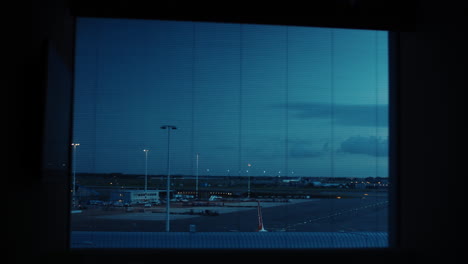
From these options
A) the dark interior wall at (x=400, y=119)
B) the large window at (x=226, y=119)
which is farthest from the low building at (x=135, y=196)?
the dark interior wall at (x=400, y=119)

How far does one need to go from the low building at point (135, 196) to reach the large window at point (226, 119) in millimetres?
25

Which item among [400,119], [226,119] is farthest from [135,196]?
[400,119]

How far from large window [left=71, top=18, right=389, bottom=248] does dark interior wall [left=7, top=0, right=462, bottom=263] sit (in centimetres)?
40

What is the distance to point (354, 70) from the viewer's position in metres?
4.72

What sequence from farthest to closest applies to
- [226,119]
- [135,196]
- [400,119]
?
[135,196] → [226,119] → [400,119]

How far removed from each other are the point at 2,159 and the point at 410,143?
3.55 meters

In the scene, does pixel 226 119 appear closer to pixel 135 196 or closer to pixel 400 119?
pixel 135 196

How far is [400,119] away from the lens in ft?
14.2

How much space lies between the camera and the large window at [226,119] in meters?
4.46

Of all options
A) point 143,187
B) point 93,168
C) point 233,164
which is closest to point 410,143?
point 233,164

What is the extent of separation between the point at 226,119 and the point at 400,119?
1.86m

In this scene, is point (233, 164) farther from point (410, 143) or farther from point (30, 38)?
point (30, 38)

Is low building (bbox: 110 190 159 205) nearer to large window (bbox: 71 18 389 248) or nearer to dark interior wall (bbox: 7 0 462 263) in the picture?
large window (bbox: 71 18 389 248)

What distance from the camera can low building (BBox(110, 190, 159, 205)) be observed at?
471 cm
